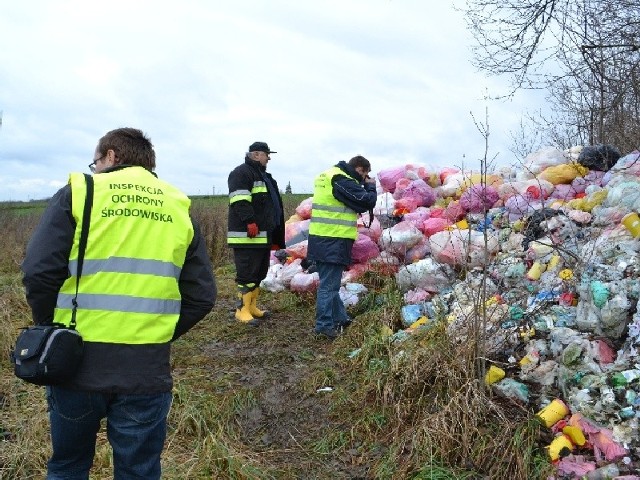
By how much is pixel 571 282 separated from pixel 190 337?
11.7 ft

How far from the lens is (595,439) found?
118 inches

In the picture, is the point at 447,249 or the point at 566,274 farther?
the point at 447,249

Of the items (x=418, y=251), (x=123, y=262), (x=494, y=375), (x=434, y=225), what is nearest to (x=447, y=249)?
(x=418, y=251)

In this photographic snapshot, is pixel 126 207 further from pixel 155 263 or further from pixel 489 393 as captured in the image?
pixel 489 393

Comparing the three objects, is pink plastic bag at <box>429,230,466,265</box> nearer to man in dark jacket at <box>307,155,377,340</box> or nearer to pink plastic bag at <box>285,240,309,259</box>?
man in dark jacket at <box>307,155,377,340</box>

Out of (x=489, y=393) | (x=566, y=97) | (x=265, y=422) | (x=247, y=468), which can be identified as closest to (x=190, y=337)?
(x=265, y=422)

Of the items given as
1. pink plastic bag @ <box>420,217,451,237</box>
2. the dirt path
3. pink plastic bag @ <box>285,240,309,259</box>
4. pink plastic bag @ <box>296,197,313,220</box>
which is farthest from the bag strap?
pink plastic bag @ <box>296,197,313,220</box>

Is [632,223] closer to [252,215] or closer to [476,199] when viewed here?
[476,199]

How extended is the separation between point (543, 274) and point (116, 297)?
12.8 ft

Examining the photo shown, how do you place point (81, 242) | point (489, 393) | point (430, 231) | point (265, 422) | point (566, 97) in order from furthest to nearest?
point (566, 97), point (430, 231), point (265, 422), point (489, 393), point (81, 242)

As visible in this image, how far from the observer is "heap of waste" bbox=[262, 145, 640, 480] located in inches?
123

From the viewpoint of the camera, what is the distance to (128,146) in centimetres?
216

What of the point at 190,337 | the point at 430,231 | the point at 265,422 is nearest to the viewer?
the point at 265,422

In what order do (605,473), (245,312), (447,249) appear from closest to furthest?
(605,473) < (447,249) < (245,312)
